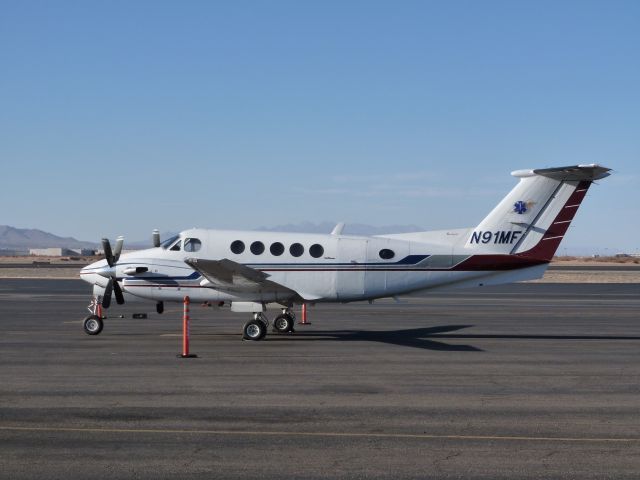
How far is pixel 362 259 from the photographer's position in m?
22.6

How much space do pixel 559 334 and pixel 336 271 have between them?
273 inches

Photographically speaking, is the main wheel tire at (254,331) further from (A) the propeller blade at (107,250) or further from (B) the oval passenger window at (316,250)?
(A) the propeller blade at (107,250)

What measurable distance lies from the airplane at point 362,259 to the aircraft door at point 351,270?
0.09ft

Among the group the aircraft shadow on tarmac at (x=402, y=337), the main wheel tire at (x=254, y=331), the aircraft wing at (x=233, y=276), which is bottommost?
the aircraft shadow on tarmac at (x=402, y=337)

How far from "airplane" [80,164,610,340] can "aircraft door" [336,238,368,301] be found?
28mm

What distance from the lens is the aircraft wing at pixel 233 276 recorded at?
20766mm

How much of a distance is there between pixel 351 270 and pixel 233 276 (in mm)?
3334

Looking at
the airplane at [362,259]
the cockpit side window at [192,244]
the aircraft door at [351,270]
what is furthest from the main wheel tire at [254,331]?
the cockpit side window at [192,244]

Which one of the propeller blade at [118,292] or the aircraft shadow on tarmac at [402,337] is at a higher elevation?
the propeller blade at [118,292]

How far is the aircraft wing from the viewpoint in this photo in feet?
68.1

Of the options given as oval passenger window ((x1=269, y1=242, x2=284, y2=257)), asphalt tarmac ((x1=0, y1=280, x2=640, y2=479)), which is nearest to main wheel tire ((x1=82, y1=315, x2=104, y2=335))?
asphalt tarmac ((x1=0, y1=280, x2=640, y2=479))

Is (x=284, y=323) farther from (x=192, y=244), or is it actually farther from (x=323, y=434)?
(x=323, y=434)

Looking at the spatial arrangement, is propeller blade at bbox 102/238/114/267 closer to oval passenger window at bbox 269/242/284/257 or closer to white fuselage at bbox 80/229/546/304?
white fuselage at bbox 80/229/546/304

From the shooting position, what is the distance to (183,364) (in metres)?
16.8
